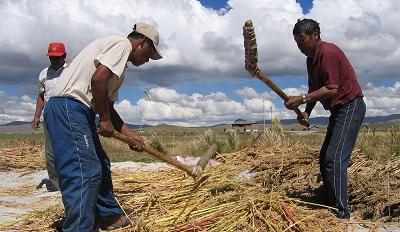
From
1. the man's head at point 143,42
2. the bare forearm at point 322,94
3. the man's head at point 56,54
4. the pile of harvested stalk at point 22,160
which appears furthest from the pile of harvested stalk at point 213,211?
the pile of harvested stalk at point 22,160

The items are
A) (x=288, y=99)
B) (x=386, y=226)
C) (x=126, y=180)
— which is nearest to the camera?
(x=386, y=226)

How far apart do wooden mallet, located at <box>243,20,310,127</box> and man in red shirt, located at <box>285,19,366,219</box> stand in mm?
352

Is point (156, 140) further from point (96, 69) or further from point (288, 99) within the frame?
point (96, 69)

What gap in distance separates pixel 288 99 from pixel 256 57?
0.46 metres

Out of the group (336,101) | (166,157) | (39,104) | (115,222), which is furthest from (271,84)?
(39,104)

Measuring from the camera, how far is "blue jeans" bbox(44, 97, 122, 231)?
11.6 ft

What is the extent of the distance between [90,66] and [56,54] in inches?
97.2

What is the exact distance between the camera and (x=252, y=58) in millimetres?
4676

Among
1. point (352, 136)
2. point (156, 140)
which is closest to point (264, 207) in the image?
point (352, 136)

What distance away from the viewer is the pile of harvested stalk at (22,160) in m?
8.82

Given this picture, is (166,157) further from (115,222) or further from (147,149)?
(115,222)

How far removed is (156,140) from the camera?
11.3 metres

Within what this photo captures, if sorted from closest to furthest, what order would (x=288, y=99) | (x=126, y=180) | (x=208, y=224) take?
(x=208, y=224) → (x=288, y=99) → (x=126, y=180)

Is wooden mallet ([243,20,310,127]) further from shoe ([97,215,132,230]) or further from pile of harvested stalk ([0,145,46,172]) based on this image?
pile of harvested stalk ([0,145,46,172])
